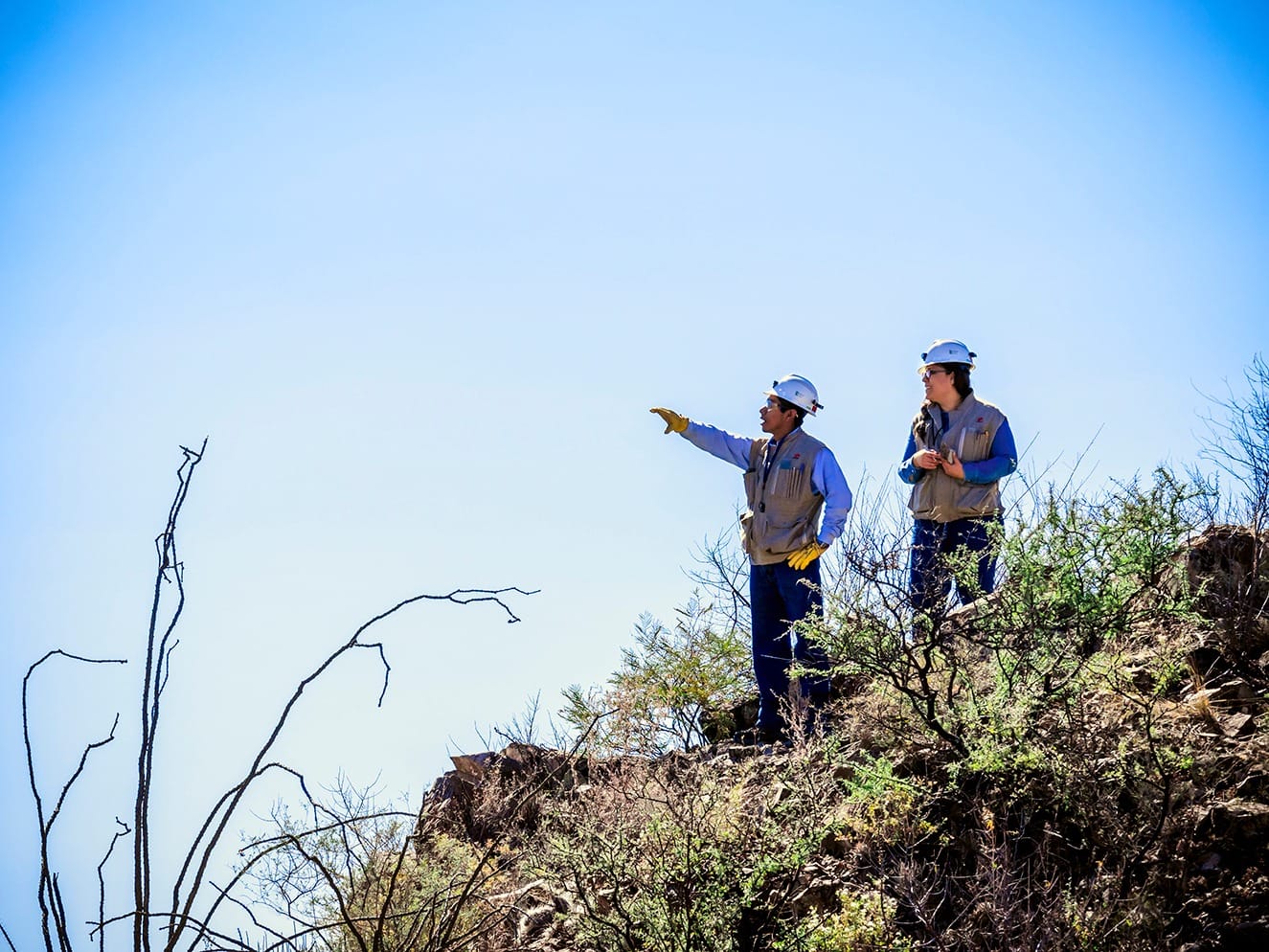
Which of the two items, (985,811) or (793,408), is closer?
(985,811)

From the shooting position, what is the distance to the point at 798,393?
7.29 m

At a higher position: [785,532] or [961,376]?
[961,376]

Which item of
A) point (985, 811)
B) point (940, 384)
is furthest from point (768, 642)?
point (985, 811)

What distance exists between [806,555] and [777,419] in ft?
3.01

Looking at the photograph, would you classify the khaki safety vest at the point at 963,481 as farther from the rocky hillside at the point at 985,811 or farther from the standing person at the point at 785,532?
the rocky hillside at the point at 985,811

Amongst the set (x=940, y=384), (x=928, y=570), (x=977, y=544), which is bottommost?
(x=928, y=570)

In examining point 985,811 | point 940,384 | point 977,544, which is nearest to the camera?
point 985,811

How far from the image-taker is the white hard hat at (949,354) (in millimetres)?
7047

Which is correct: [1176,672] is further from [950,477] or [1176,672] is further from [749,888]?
[749,888]

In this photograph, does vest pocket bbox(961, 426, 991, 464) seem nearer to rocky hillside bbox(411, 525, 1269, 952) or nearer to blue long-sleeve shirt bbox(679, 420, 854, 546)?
blue long-sleeve shirt bbox(679, 420, 854, 546)

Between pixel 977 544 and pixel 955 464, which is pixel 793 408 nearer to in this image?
pixel 955 464

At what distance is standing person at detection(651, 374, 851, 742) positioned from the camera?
6934 mm

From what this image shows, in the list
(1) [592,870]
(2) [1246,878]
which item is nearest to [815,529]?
(1) [592,870]

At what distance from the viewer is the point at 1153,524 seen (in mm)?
5258
